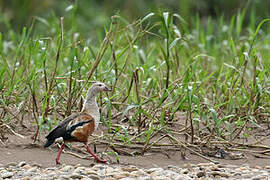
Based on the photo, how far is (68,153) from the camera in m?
3.65

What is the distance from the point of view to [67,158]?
362 centimetres

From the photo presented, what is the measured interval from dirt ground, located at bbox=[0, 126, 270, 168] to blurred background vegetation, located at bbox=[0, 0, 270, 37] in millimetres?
5696

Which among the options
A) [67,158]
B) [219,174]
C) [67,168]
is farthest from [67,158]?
[219,174]

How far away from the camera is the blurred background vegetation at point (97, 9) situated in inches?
390

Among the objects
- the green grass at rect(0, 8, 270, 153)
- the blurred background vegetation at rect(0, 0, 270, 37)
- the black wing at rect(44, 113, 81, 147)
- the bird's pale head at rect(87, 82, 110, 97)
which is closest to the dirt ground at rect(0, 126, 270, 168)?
the green grass at rect(0, 8, 270, 153)

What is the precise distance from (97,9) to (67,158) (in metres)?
8.25

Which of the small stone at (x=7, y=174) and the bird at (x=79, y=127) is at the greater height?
the bird at (x=79, y=127)

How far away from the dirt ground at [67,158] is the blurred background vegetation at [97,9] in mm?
5696

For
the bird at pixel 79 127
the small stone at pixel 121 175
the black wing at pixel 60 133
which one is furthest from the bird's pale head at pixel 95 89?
the small stone at pixel 121 175

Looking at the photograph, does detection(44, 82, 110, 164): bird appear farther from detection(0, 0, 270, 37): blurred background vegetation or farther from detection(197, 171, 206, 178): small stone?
detection(0, 0, 270, 37): blurred background vegetation

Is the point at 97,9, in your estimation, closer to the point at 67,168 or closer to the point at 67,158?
the point at 67,158

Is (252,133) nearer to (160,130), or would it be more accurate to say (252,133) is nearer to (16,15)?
(160,130)

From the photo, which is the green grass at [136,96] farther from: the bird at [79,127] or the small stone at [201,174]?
the small stone at [201,174]

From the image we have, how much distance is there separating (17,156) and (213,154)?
142cm
